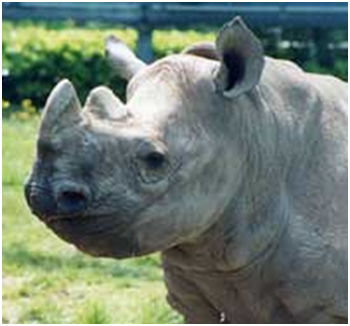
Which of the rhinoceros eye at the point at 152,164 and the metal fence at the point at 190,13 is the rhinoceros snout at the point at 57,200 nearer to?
the rhinoceros eye at the point at 152,164

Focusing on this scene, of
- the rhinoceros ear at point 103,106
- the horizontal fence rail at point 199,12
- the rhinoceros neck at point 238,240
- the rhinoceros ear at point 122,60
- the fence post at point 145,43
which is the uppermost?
the rhinoceros ear at point 103,106

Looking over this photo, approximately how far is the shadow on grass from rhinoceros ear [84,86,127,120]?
2999 mm

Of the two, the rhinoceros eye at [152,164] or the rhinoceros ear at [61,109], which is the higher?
the rhinoceros ear at [61,109]

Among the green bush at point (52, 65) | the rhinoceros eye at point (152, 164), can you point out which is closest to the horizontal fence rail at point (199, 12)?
the green bush at point (52, 65)

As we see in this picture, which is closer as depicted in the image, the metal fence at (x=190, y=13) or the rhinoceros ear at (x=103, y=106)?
the rhinoceros ear at (x=103, y=106)

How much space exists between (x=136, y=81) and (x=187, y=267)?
0.51 metres

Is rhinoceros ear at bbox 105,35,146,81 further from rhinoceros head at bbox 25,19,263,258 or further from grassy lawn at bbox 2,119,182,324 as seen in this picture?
grassy lawn at bbox 2,119,182,324

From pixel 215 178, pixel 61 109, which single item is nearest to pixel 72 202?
pixel 61 109

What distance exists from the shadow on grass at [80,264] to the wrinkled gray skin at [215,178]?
94.5 inches

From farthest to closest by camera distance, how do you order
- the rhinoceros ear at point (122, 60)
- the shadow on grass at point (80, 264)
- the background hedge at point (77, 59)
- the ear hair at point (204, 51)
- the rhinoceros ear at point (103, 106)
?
the background hedge at point (77, 59)
the shadow on grass at point (80, 264)
the rhinoceros ear at point (122, 60)
the ear hair at point (204, 51)
the rhinoceros ear at point (103, 106)

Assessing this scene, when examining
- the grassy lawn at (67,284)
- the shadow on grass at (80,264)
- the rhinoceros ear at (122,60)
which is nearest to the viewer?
the rhinoceros ear at (122,60)

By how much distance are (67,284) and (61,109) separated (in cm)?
304

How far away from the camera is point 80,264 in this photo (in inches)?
239

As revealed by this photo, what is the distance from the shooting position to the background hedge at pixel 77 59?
1181cm
